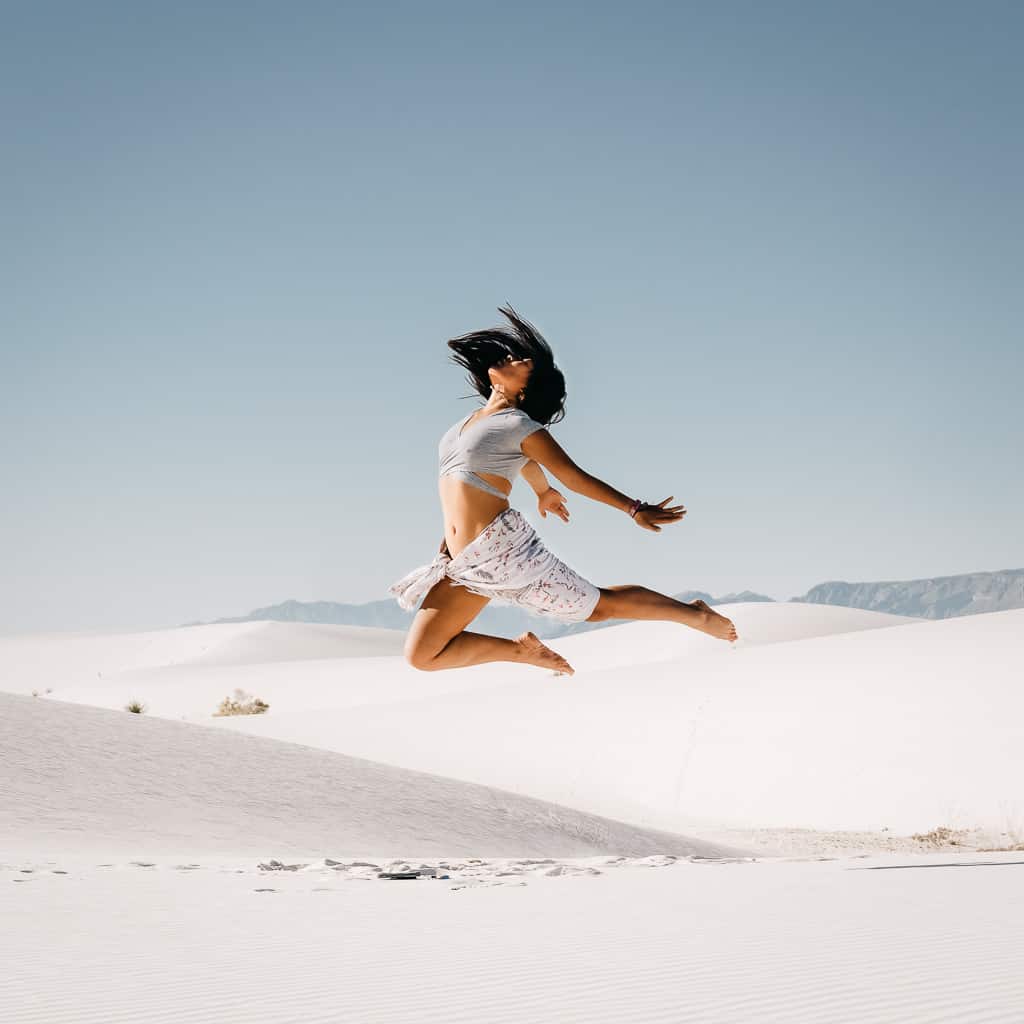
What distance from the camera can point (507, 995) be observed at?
6410 millimetres

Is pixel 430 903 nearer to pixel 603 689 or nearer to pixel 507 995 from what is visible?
pixel 507 995

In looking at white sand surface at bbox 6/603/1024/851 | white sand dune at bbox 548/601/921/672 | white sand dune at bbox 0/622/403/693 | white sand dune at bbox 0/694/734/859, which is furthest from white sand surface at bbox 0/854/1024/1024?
white sand dune at bbox 0/622/403/693

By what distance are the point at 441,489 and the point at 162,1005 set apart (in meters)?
3.11

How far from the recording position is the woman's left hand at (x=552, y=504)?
518cm

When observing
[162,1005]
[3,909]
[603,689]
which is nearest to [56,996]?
[162,1005]

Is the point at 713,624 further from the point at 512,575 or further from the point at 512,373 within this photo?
the point at 512,373

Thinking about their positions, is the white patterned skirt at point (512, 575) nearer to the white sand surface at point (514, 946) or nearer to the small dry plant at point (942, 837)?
the white sand surface at point (514, 946)

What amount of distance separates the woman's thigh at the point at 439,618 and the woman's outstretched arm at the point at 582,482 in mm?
614

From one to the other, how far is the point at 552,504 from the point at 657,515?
44cm

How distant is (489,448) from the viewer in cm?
489

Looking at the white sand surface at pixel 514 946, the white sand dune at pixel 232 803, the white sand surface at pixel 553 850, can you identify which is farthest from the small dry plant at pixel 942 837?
the white sand surface at pixel 514 946

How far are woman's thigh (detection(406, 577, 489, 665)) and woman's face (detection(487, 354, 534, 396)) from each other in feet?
2.75

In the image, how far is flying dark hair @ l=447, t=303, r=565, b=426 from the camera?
4879 millimetres

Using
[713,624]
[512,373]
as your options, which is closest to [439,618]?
[512,373]
